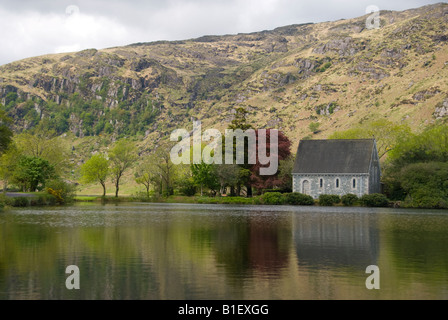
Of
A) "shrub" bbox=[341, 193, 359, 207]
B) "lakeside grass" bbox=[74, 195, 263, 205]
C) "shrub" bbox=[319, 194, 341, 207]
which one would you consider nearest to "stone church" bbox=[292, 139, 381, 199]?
"shrub" bbox=[341, 193, 359, 207]

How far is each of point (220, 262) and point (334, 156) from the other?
57789 mm

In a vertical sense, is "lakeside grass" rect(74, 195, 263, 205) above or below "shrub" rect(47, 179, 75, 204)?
below

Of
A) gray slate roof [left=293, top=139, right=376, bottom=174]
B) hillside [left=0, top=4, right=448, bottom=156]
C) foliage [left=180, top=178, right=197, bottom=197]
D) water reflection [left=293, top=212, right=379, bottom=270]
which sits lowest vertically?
water reflection [left=293, top=212, right=379, bottom=270]

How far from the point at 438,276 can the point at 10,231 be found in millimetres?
21908

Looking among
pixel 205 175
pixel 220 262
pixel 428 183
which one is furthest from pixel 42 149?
pixel 220 262

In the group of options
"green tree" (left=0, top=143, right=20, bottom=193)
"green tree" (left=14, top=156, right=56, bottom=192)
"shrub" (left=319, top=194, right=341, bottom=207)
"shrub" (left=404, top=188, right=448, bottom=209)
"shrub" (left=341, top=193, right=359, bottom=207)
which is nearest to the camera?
"shrub" (left=404, top=188, right=448, bottom=209)

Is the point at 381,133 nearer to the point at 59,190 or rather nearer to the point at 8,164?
the point at 59,190

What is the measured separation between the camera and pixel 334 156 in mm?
74562

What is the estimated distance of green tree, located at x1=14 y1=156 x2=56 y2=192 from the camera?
65375 millimetres

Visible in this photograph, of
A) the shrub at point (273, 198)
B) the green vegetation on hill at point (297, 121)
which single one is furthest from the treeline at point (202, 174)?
the shrub at point (273, 198)

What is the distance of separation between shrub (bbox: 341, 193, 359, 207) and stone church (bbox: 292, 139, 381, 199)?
1919 mm

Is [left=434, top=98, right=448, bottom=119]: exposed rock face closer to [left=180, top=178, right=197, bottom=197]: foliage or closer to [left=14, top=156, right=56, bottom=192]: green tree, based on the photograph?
[left=180, top=178, right=197, bottom=197]: foliage

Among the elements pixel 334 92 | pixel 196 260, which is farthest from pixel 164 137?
pixel 196 260

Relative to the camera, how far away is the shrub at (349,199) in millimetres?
69062
